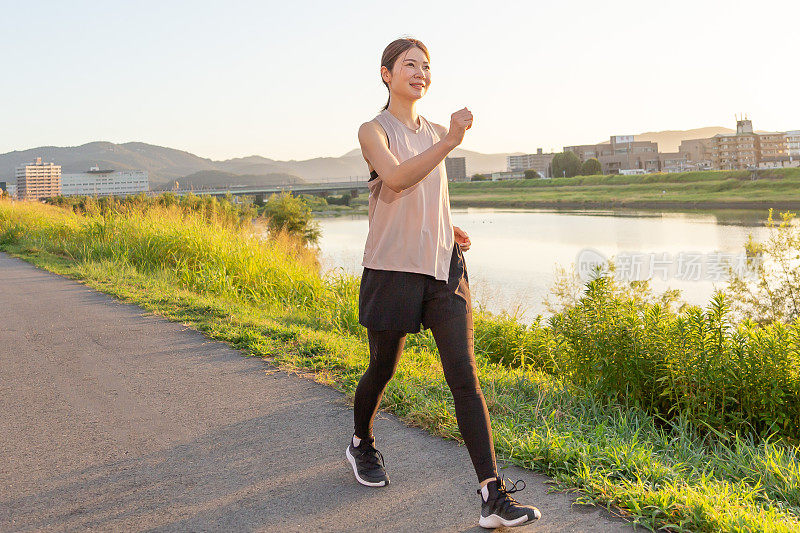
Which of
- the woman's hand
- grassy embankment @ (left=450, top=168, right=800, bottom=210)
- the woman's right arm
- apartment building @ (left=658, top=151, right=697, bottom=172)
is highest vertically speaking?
apartment building @ (left=658, top=151, right=697, bottom=172)

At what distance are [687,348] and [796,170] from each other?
2563 inches

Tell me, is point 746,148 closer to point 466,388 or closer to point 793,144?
point 793,144

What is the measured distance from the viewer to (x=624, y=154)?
487 ft

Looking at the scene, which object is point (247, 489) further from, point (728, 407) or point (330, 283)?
point (330, 283)

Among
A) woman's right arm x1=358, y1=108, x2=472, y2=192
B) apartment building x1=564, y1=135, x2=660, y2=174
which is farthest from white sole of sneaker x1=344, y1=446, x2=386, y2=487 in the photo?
apartment building x1=564, y1=135, x2=660, y2=174

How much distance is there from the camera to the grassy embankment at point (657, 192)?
55.7 metres

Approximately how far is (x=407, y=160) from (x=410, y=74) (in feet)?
1.40

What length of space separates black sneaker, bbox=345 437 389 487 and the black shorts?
2.01 feet

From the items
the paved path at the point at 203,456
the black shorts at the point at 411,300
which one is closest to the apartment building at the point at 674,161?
the paved path at the point at 203,456

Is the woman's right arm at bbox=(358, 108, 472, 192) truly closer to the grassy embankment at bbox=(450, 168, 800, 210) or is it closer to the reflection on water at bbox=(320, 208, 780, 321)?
the reflection on water at bbox=(320, 208, 780, 321)

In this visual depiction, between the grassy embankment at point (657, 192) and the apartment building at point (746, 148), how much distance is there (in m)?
59.4

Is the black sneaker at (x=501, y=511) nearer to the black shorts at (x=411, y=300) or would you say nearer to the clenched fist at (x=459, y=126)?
the black shorts at (x=411, y=300)

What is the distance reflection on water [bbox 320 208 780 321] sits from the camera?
17.3 meters

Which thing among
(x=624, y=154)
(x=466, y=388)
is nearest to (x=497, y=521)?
(x=466, y=388)
